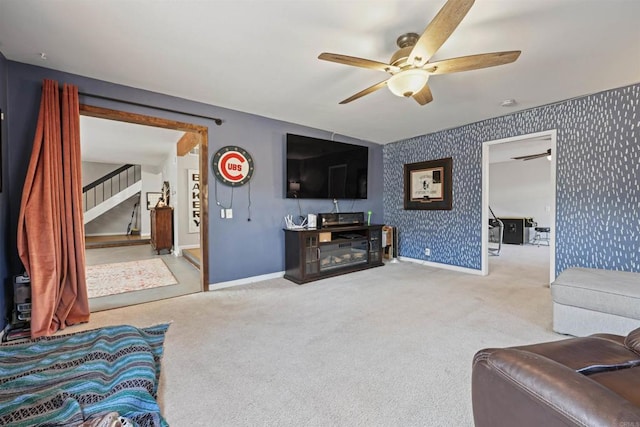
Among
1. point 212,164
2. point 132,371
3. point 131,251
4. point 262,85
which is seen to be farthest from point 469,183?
point 131,251

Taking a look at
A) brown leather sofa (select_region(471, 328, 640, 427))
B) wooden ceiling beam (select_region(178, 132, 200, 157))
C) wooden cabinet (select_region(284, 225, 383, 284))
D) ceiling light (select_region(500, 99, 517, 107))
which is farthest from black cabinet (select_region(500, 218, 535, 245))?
wooden ceiling beam (select_region(178, 132, 200, 157))

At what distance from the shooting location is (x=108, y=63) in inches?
97.0

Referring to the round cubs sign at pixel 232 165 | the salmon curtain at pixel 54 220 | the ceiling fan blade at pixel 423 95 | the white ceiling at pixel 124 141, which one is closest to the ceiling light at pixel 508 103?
the ceiling fan blade at pixel 423 95

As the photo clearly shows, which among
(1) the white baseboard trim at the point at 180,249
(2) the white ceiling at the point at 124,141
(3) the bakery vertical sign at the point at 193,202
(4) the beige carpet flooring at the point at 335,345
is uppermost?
(2) the white ceiling at the point at 124,141

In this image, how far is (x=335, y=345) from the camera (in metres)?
2.16

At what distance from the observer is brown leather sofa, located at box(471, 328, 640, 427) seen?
0.64m

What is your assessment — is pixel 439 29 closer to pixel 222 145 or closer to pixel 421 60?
pixel 421 60

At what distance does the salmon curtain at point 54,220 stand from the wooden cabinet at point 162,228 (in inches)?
155

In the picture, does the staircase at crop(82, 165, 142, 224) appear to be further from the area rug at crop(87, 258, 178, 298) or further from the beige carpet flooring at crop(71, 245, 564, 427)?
the beige carpet flooring at crop(71, 245, 564, 427)

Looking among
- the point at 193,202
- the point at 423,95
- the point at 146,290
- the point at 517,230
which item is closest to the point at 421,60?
the point at 423,95

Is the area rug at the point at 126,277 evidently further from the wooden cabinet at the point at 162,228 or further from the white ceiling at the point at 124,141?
the white ceiling at the point at 124,141

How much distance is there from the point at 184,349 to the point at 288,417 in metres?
1.11

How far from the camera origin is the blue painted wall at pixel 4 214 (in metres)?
2.26

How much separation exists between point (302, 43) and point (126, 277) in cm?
420
